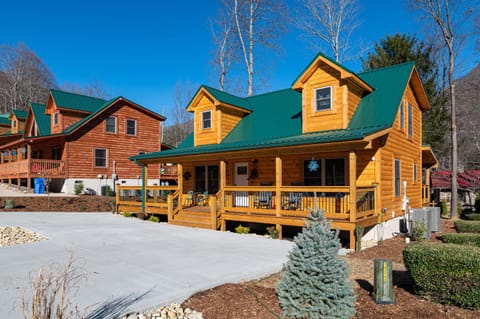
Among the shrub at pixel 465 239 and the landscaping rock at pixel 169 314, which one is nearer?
the landscaping rock at pixel 169 314

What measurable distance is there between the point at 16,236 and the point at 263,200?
838 cm

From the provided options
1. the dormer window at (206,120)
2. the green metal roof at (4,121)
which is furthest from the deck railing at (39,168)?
the dormer window at (206,120)

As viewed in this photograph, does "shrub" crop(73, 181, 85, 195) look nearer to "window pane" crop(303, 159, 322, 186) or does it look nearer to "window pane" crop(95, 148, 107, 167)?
"window pane" crop(95, 148, 107, 167)

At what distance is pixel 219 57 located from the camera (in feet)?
97.6

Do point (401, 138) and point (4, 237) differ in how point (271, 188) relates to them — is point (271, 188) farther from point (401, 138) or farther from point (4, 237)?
point (4, 237)

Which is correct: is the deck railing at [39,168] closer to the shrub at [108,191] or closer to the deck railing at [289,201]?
the shrub at [108,191]

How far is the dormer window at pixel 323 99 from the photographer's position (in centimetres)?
1316

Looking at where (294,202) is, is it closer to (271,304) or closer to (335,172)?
(335,172)

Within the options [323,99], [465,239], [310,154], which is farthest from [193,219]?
[465,239]

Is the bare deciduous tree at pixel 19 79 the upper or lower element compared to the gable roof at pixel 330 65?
upper

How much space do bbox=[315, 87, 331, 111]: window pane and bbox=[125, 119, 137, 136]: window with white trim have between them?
19414 mm

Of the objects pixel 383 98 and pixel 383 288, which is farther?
pixel 383 98

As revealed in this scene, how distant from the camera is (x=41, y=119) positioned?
28.9m

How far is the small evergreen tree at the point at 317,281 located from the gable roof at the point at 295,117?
5.75 meters
